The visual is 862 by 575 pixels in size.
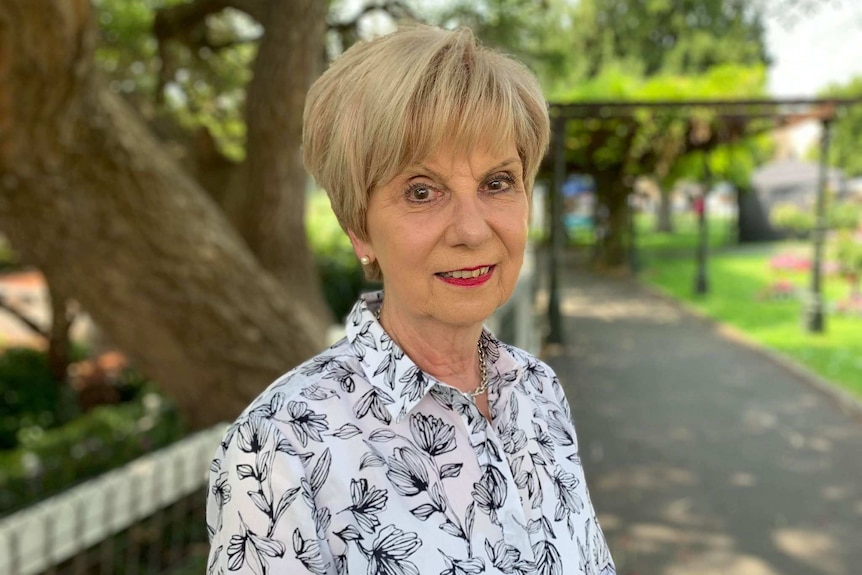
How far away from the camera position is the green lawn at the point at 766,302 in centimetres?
1014

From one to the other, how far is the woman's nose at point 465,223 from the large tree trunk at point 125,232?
2.46 m

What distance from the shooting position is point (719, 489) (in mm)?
5844

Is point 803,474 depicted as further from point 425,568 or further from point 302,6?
point 425,568

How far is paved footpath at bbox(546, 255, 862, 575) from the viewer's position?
4.81 m

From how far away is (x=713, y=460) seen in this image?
6.47 m

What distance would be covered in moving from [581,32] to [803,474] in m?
24.5

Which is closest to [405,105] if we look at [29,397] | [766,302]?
[29,397]

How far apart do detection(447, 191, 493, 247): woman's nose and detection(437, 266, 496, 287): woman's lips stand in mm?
54

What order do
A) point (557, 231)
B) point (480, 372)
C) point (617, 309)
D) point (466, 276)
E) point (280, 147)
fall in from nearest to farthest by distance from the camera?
1. point (466, 276)
2. point (480, 372)
3. point (280, 147)
4. point (557, 231)
5. point (617, 309)

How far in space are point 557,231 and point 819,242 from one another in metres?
3.89

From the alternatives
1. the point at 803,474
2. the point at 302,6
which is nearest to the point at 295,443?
the point at 302,6

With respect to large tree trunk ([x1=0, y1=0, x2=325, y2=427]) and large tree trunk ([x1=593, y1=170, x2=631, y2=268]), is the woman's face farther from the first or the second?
large tree trunk ([x1=593, y1=170, x2=631, y2=268])

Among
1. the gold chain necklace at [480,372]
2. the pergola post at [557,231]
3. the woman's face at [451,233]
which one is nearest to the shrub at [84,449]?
the gold chain necklace at [480,372]

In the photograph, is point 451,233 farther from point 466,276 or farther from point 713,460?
point 713,460
